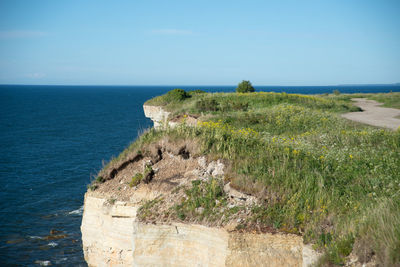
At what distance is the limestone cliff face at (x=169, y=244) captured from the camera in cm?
795

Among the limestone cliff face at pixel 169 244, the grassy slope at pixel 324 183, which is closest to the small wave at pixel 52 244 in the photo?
the limestone cliff face at pixel 169 244

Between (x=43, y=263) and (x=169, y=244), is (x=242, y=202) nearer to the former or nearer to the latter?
(x=169, y=244)

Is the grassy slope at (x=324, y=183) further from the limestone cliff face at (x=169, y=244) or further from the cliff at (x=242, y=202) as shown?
the limestone cliff face at (x=169, y=244)

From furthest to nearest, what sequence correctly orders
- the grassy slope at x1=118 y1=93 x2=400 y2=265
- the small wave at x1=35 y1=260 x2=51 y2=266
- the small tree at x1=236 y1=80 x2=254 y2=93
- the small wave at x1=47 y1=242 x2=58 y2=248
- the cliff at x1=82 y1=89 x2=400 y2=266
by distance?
the small tree at x1=236 y1=80 x2=254 y2=93, the small wave at x1=47 y1=242 x2=58 y2=248, the small wave at x1=35 y1=260 x2=51 y2=266, the cliff at x1=82 y1=89 x2=400 y2=266, the grassy slope at x1=118 y1=93 x2=400 y2=265

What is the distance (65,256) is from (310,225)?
43.6 ft

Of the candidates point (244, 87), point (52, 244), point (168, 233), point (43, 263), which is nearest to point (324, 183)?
point (168, 233)

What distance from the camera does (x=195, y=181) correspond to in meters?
10.1

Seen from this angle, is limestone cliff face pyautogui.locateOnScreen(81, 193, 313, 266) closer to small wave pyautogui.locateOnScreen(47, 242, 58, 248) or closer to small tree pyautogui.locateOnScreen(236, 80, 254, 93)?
small wave pyautogui.locateOnScreen(47, 242, 58, 248)

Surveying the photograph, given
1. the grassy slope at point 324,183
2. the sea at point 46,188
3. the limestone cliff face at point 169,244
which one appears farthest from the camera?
the sea at point 46,188

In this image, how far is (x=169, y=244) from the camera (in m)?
9.23

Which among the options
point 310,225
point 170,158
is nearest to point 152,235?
point 170,158

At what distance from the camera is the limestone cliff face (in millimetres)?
7945

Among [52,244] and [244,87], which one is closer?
[52,244]

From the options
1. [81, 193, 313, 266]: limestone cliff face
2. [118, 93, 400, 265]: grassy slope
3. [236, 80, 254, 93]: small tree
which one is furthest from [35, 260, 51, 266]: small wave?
[236, 80, 254, 93]: small tree
